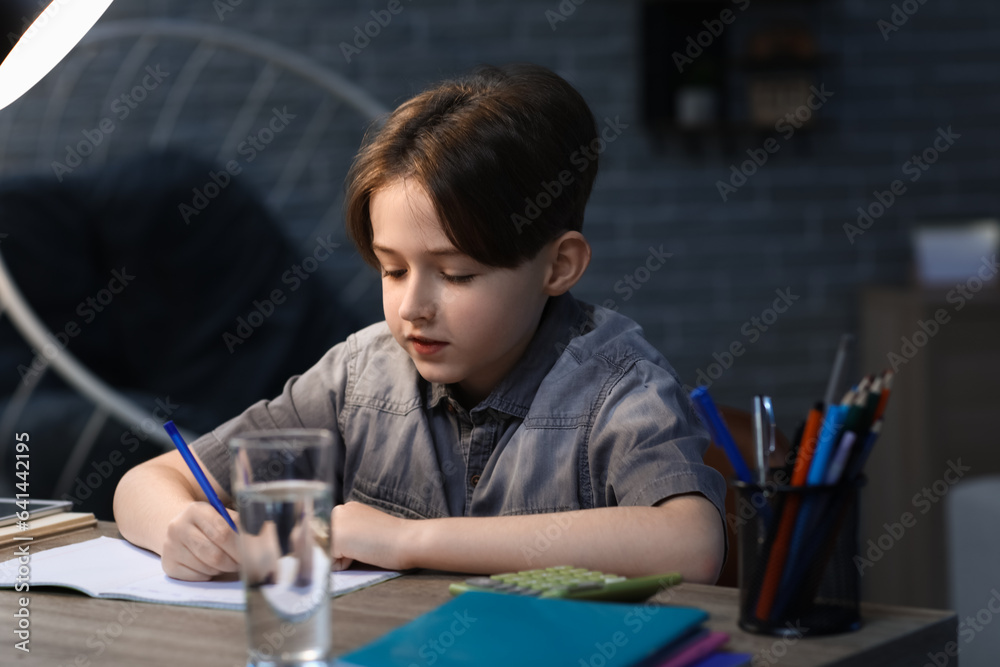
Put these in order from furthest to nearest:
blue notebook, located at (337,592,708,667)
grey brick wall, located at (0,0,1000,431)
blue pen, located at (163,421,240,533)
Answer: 1. grey brick wall, located at (0,0,1000,431)
2. blue pen, located at (163,421,240,533)
3. blue notebook, located at (337,592,708,667)

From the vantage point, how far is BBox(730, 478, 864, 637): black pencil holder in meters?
0.67

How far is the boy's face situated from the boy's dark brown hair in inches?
0.5

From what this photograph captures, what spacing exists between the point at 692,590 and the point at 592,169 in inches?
19.6

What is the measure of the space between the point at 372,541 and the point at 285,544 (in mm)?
254

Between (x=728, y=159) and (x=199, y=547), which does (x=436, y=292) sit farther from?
(x=728, y=159)

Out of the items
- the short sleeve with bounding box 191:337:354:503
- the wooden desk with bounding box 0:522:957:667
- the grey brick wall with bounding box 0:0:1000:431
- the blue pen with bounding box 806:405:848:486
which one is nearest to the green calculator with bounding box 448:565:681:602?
the wooden desk with bounding box 0:522:957:667

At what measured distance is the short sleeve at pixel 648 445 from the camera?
917mm

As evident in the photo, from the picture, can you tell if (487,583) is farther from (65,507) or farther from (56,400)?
(56,400)

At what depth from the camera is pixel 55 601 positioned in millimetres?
806

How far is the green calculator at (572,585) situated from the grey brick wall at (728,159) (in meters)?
2.42

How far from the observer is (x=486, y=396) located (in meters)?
1.15

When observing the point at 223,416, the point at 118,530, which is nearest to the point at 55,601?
the point at 118,530

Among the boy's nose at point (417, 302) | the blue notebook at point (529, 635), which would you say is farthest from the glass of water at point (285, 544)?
the boy's nose at point (417, 302)

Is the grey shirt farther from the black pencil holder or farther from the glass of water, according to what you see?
the glass of water
